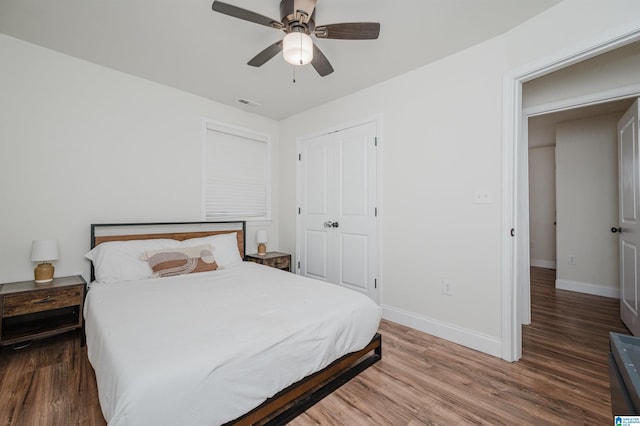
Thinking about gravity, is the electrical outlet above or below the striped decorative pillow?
below

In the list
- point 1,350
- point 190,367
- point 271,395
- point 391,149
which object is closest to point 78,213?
point 1,350

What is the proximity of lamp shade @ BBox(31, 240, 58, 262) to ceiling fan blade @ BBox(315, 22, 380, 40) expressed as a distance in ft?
9.13

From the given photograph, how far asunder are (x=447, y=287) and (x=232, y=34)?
2903 millimetres

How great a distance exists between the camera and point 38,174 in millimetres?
2482

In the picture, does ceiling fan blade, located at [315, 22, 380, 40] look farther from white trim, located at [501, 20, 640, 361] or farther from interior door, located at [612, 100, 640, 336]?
interior door, located at [612, 100, 640, 336]

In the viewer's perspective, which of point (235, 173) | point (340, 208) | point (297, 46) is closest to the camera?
point (297, 46)

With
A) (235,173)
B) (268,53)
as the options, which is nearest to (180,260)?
(235,173)

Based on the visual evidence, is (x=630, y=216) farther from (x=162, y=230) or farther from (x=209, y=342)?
(x=162, y=230)

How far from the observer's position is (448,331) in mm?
2545

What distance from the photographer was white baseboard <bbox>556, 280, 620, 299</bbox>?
150 inches

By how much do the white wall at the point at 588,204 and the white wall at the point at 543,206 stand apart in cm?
134

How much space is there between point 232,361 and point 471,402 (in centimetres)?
147

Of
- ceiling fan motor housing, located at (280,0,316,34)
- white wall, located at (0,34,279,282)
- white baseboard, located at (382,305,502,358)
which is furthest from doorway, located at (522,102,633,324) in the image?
white wall, located at (0,34,279,282)

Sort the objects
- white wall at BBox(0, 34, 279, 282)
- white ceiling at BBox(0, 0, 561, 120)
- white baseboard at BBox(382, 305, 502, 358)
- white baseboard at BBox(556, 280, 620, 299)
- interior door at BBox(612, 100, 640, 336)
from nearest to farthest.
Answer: white ceiling at BBox(0, 0, 561, 120)
white baseboard at BBox(382, 305, 502, 358)
white wall at BBox(0, 34, 279, 282)
interior door at BBox(612, 100, 640, 336)
white baseboard at BBox(556, 280, 620, 299)
